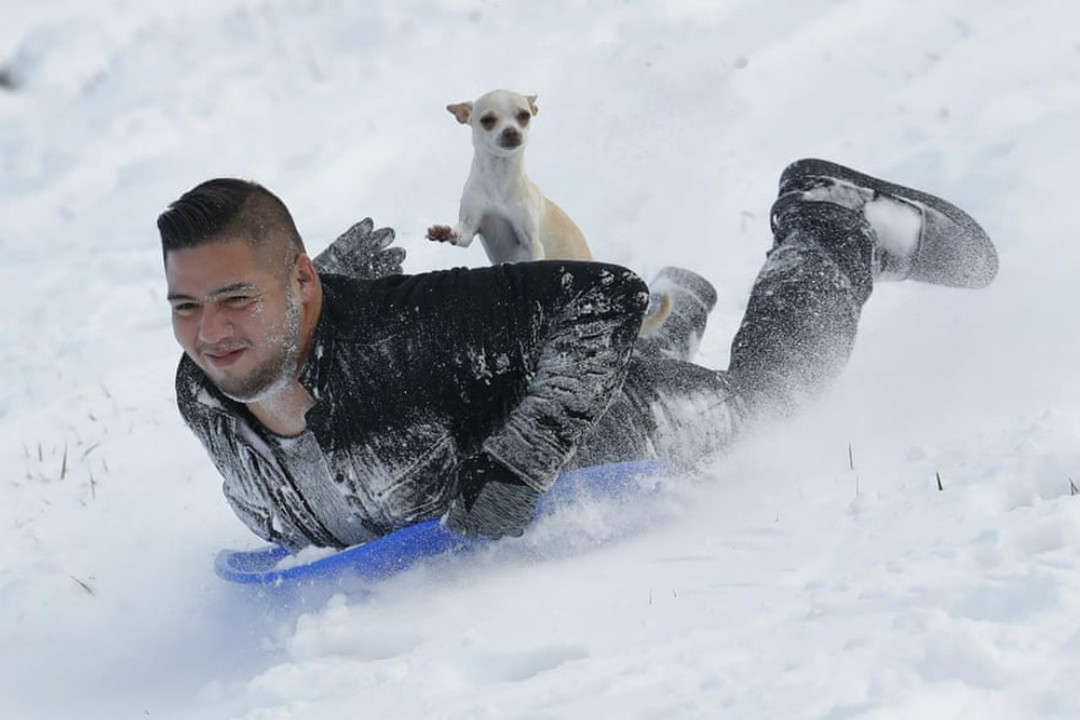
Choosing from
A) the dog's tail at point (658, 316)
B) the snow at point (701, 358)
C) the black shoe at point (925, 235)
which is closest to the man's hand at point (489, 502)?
the snow at point (701, 358)

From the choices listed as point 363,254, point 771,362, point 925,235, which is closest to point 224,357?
point 363,254

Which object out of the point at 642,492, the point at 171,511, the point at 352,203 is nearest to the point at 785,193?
the point at 642,492

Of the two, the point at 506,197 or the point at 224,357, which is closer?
the point at 224,357

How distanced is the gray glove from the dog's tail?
0.82 metres

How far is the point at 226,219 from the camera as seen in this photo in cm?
269

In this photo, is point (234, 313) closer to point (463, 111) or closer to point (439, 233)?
point (439, 233)

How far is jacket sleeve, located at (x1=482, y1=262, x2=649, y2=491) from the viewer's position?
2.80 meters

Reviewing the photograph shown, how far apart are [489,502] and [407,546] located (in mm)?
274

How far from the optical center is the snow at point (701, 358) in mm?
2086

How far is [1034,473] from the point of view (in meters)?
2.48

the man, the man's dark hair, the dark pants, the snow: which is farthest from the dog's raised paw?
the man's dark hair

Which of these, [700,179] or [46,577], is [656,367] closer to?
[46,577]

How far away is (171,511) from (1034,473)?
261 cm

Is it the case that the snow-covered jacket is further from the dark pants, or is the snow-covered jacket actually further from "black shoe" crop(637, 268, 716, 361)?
"black shoe" crop(637, 268, 716, 361)
